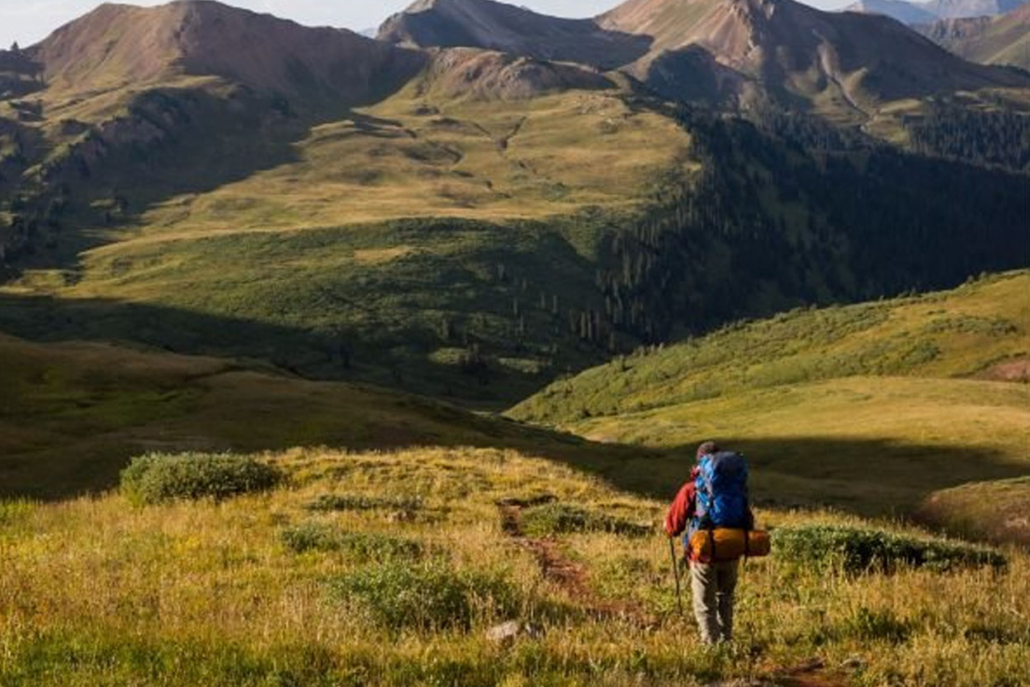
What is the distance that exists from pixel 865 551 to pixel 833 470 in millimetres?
49459

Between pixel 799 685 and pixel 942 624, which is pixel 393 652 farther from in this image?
pixel 942 624

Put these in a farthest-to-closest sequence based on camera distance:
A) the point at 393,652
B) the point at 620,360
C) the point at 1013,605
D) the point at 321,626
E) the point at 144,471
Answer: the point at 620,360, the point at 144,471, the point at 1013,605, the point at 321,626, the point at 393,652

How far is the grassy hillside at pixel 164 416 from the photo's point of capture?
144 ft

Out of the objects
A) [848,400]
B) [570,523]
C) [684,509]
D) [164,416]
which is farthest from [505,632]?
[848,400]

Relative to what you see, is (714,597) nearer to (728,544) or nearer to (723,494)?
(728,544)

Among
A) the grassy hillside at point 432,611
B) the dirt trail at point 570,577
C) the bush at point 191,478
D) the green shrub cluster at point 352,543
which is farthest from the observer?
the bush at point 191,478

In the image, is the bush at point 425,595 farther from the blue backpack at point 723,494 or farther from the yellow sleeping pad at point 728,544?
the blue backpack at point 723,494

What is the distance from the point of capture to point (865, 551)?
765 inches

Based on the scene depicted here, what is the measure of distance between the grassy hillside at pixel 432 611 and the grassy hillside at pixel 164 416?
849 inches

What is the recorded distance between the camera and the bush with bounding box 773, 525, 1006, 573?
737 inches

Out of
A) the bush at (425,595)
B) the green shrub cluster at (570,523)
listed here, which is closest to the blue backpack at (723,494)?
the bush at (425,595)

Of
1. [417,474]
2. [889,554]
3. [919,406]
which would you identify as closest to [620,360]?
[919,406]

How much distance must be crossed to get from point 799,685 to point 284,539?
11339 millimetres

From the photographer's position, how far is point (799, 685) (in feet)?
37.9
